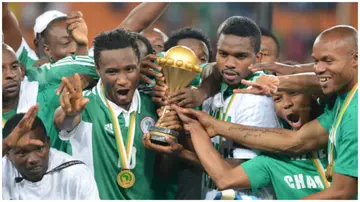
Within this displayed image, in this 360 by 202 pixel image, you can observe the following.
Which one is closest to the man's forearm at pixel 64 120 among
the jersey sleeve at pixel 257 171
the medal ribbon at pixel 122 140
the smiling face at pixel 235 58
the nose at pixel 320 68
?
the medal ribbon at pixel 122 140

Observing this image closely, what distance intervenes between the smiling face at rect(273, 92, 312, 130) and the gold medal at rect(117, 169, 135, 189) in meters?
0.93

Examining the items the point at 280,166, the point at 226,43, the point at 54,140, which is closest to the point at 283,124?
the point at 280,166

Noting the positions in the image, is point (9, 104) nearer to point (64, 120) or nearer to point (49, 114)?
point (49, 114)

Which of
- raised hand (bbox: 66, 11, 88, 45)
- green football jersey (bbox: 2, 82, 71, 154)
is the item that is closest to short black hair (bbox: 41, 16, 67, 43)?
raised hand (bbox: 66, 11, 88, 45)

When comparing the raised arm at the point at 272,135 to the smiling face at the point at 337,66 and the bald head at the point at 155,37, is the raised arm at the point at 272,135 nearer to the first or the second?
the smiling face at the point at 337,66

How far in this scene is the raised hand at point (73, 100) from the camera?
14.1 feet

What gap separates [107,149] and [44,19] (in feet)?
4.51

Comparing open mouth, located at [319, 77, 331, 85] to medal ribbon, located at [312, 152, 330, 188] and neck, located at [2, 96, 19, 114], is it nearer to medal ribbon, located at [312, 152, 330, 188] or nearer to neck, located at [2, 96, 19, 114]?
medal ribbon, located at [312, 152, 330, 188]

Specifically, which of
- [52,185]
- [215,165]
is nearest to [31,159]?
[52,185]

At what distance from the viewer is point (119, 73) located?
14.9 ft

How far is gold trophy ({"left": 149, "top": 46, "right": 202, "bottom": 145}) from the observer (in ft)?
14.2

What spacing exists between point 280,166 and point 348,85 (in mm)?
609

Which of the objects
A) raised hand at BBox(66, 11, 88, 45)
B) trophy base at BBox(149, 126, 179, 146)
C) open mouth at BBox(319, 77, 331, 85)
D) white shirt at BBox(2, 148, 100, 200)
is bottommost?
white shirt at BBox(2, 148, 100, 200)

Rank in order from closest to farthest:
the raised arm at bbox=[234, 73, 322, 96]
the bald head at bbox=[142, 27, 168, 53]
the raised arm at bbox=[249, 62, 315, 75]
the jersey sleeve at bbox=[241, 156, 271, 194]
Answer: the raised arm at bbox=[234, 73, 322, 96]
the jersey sleeve at bbox=[241, 156, 271, 194]
the raised arm at bbox=[249, 62, 315, 75]
the bald head at bbox=[142, 27, 168, 53]
